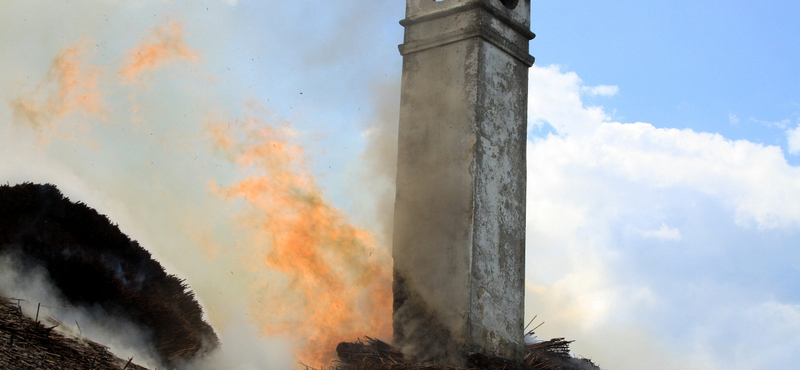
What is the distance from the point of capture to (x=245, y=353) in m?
9.59

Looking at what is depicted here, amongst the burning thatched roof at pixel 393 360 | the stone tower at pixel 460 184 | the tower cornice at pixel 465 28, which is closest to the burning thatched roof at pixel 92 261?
the burning thatched roof at pixel 393 360

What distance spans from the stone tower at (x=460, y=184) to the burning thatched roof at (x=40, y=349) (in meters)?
3.22

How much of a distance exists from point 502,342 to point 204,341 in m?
3.53

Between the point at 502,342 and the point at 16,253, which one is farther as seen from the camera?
the point at 502,342

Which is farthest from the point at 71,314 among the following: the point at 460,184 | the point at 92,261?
the point at 460,184

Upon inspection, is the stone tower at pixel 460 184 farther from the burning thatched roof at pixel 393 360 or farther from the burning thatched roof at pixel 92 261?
the burning thatched roof at pixel 92 261

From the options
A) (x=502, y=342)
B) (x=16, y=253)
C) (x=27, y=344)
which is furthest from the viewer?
(x=502, y=342)

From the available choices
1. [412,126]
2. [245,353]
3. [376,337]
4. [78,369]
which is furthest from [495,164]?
[78,369]

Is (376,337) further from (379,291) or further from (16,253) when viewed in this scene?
(16,253)

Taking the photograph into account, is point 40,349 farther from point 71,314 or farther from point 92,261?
point 92,261

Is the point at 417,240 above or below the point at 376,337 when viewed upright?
above

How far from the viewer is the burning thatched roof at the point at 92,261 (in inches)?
328

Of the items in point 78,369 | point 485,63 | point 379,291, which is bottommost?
point 78,369

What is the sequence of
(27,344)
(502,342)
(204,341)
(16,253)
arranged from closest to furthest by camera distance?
(27,344), (16,253), (502,342), (204,341)
